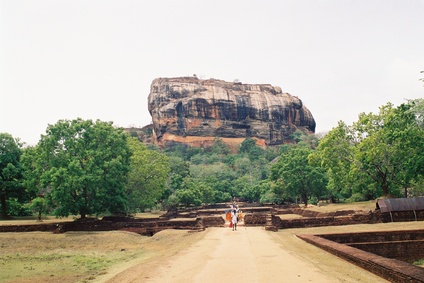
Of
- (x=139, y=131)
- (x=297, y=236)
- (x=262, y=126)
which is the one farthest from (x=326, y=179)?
(x=139, y=131)

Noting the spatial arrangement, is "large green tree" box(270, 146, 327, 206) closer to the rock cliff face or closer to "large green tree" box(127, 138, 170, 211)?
"large green tree" box(127, 138, 170, 211)

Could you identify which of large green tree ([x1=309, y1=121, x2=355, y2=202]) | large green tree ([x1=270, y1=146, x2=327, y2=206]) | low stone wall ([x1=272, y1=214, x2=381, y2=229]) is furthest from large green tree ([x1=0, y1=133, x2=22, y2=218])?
large green tree ([x1=270, y1=146, x2=327, y2=206])

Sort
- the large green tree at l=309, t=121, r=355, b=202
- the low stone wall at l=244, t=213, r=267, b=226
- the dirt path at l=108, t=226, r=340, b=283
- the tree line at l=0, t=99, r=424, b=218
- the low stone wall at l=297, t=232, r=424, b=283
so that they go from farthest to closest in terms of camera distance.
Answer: the large green tree at l=309, t=121, r=355, b=202
the tree line at l=0, t=99, r=424, b=218
the low stone wall at l=244, t=213, r=267, b=226
the dirt path at l=108, t=226, r=340, b=283
the low stone wall at l=297, t=232, r=424, b=283

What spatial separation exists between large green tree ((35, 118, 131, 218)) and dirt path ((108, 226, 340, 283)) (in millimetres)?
14429

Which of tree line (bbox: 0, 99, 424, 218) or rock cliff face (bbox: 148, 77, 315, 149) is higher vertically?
rock cliff face (bbox: 148, 77, 315, 149)

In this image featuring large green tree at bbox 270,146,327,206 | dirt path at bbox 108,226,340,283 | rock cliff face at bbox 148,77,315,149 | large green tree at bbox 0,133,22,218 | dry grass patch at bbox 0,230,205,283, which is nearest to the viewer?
dirt path at bbox 108,226,340,283

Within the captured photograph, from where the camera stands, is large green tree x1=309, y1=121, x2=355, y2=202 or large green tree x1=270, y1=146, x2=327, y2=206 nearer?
large green tree x1=309, y1=121, x2=355, y2=202

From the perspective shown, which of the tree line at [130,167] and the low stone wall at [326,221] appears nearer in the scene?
the low stone wall at [326,221]

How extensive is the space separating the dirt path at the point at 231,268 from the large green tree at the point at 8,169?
23.0 m

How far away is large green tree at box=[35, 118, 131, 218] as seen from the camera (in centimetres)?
2517

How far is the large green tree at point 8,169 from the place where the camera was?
101ft

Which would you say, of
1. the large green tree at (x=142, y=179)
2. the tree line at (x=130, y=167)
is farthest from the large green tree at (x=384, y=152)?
the large green tree at (x=142, y=179)

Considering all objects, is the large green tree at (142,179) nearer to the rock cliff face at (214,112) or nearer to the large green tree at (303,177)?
the large green tree at (303,177)

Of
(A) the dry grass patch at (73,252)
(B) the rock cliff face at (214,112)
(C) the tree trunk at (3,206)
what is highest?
(B) the rock cliff face at (214,112)
